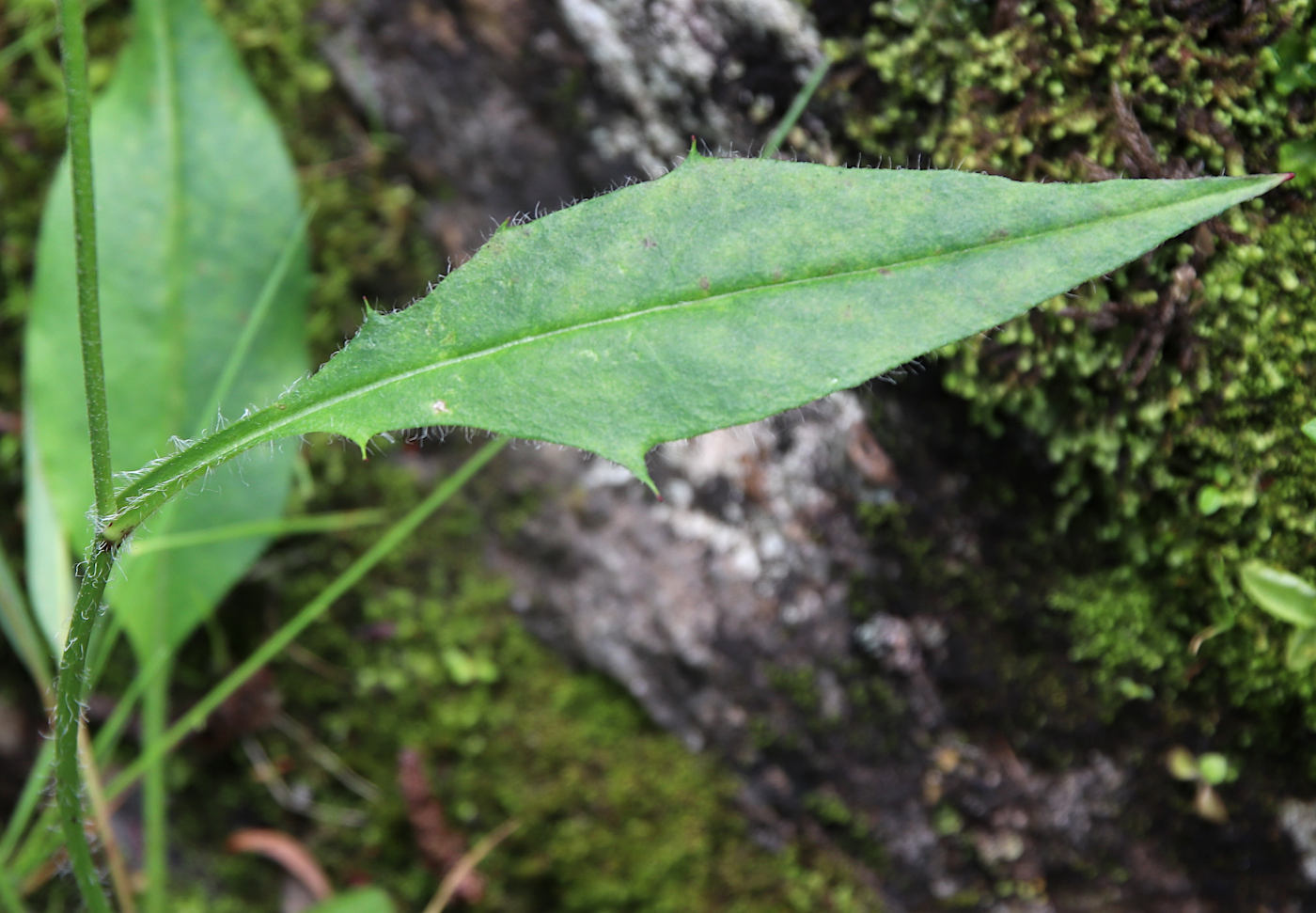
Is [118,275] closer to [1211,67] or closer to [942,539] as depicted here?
[942,539]

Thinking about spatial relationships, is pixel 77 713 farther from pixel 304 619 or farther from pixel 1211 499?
pixel 1211 499

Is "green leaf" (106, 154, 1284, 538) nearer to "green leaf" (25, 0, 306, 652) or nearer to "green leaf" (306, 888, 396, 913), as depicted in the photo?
"green leaf" (25, 0, 306, 652)

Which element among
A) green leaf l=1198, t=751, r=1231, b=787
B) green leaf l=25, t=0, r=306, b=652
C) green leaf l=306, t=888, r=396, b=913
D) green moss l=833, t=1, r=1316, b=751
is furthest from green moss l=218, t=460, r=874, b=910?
green moss l=833, t=1, r=1316, b=751

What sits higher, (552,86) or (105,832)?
(552,86)

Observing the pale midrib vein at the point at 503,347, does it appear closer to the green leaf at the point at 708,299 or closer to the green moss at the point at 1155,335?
the green leaf at the point at 708,299

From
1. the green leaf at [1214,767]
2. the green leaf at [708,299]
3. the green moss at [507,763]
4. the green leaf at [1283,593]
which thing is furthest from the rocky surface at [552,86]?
the green leaf at [1214,767]

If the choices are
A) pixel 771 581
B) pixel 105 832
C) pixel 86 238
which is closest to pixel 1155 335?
pixel 771 581

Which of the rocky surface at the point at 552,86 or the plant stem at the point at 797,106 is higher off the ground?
the rocky surface at the point at 552,86

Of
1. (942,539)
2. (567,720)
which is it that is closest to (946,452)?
(942,539)
